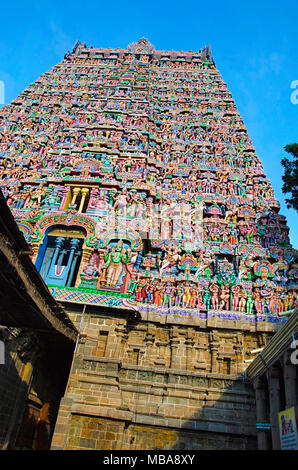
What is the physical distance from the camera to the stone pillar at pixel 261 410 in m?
8.28

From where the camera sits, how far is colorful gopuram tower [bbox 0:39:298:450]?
9.87m

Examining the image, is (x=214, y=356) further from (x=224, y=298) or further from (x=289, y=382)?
(x=289, y=382)

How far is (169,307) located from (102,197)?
20.8 feet

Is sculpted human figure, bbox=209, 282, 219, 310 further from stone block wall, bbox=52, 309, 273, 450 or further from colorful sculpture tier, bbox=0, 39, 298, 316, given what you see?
stone block wall, bbox=52, 309, 273, 450

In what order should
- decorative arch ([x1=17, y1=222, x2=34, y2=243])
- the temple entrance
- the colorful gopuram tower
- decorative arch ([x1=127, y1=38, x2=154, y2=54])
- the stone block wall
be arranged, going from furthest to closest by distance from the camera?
decorative arch ([x1=127, y1=38, x2=154, y2=54]) → decorative arch ([x1=17, y1=222, x2=34, y2=243]) → the temple entrance → the colorful gopuram tower → the stone block wall

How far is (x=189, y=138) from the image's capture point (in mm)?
21734

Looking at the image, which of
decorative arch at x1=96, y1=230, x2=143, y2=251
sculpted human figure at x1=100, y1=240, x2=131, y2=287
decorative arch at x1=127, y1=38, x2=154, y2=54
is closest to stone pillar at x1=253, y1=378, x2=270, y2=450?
sculpted human figure at x1=100, y1=240, x2=131, y2=287

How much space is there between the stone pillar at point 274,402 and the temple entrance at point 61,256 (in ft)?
26.6

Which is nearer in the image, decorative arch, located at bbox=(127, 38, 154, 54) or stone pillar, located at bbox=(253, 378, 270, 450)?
stone pillar, located at bbox=(253, 378, 270, 450)

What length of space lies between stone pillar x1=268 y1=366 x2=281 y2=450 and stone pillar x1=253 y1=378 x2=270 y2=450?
4.30ft

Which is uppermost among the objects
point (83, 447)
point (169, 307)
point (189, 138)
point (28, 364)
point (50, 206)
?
point (189, 138)
